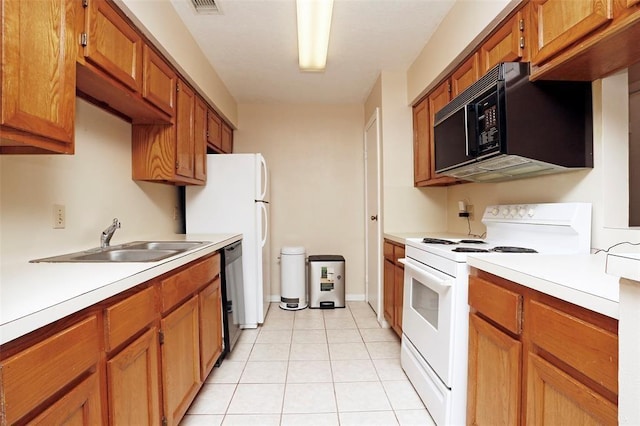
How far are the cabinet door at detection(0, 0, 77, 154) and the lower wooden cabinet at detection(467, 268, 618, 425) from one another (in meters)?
1.71

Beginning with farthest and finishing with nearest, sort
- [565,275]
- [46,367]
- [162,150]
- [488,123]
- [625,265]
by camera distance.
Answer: [162,150] < [488,123] < [565,275] < [46,367] < [625,265]

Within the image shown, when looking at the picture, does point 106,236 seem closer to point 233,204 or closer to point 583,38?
point 233,204

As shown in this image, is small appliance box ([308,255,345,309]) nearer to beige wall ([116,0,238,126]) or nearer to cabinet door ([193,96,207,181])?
cabinet door ([193,96,207,181])

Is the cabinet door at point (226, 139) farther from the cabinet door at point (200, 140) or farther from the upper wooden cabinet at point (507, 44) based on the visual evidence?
the upper wooden cabinet at point (507, 44)

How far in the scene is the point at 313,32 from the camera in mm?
2109

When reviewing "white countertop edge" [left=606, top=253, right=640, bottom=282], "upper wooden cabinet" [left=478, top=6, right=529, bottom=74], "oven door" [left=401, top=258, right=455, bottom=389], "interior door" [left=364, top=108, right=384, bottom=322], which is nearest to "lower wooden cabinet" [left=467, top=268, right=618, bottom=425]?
"oven door" [left=401, top=258, right=455, bottom=389]

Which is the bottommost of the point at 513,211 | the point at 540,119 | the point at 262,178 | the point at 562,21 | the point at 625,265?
the point at 625,265

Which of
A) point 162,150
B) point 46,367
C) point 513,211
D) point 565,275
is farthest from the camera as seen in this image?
point 162,150

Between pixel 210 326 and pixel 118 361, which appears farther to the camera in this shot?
pixel 210 326

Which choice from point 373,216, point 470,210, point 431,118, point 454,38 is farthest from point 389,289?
point 454,38

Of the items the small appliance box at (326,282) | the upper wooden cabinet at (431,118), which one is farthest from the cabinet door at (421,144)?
the small appliance box at (326,282)

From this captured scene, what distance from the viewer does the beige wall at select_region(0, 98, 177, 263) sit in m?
1.28

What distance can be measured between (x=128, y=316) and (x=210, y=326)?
958 mm

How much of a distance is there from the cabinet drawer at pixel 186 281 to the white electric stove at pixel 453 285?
1.25 meters
